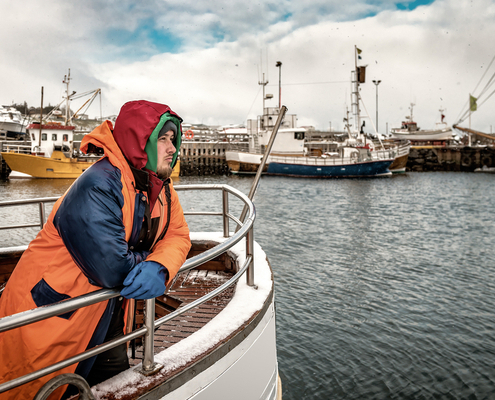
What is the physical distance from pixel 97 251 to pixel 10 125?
7125cm

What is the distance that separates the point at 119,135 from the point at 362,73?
50.9m

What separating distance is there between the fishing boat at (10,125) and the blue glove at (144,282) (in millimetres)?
66597

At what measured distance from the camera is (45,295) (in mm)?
1695

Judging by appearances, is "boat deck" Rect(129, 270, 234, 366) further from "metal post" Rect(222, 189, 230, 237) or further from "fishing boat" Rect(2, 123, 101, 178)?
"fishing boat" Rect(2, 123, 101, 178)

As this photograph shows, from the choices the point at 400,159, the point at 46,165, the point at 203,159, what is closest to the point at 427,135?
the point at 400,159

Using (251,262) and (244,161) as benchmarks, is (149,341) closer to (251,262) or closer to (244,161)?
(251,262)

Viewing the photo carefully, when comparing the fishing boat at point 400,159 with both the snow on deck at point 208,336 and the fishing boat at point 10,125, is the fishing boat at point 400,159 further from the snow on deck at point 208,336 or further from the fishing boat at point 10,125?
the fishing boat at point 10,125

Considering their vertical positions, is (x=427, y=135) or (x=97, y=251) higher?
(x=427, y=135)

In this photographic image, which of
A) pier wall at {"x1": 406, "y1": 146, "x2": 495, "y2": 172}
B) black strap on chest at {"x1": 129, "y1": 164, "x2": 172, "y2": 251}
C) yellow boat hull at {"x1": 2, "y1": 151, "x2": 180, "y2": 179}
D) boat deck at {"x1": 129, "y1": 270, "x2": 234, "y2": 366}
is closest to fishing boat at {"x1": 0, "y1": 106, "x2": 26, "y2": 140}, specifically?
yellow boat hull at {"x1": 2, "y1": 151, "x2": 180, "y2": 179}

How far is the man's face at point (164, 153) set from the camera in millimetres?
1853

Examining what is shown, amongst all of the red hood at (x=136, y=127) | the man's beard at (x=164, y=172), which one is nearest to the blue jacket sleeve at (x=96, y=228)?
the red hood at (x=136, y=127)

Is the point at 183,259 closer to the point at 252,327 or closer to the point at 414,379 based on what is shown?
the point at 252,327

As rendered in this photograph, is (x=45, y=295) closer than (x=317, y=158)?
Yes

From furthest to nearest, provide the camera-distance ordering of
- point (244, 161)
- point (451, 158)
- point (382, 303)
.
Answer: point (451, 158) < point (244, 161) < point (382, 303)
